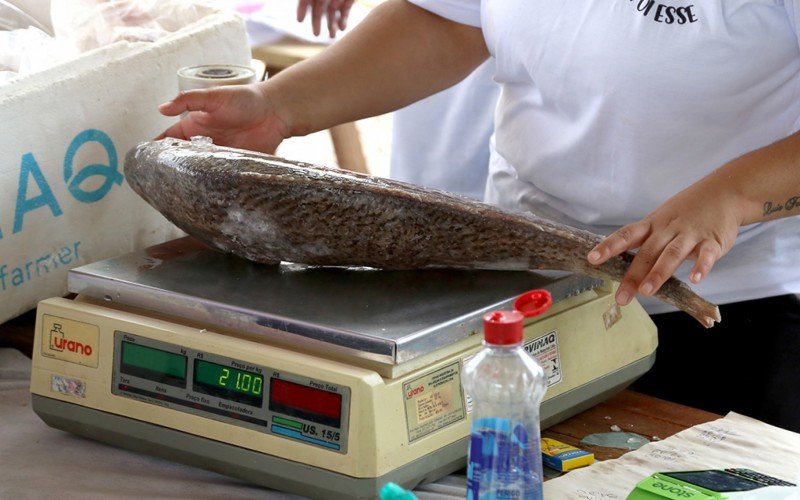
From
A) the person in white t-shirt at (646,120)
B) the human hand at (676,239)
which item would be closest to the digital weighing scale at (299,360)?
the human hand at (676,239)

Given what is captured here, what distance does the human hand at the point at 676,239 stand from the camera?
125 cm

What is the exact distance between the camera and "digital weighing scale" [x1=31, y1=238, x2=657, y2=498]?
115 cm

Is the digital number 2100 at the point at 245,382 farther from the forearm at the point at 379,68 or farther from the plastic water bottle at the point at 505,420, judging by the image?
the forearm at the point at 379,68

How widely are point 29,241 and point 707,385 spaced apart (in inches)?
40.8

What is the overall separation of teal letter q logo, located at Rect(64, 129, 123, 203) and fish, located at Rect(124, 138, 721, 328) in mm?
367

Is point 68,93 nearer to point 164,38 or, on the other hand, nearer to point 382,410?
point 164,38

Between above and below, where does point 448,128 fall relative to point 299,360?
above

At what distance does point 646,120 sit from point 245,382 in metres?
0.72

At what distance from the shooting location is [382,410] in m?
1.13

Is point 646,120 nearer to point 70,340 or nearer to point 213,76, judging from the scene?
point 213,76

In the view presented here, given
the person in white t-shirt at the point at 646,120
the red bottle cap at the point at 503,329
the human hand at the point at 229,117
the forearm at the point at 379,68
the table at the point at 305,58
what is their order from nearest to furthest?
1. the red bottle cap at the point at 503,329
2. the person in white t-shirt at the point at 646,120
3. the human hand at the point at 229,117
4. the forearm at the point at 379,68
5. the table at the point at 305,58

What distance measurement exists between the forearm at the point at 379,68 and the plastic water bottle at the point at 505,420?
0.89 metres

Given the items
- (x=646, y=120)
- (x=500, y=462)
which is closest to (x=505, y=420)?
(x=500, y=462)

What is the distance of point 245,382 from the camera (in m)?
1.20
